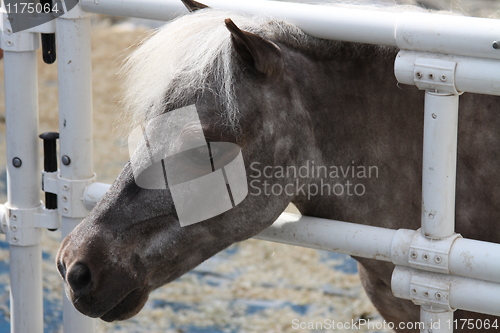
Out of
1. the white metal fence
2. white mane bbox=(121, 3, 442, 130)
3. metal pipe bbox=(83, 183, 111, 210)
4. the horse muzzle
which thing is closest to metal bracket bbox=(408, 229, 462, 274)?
the white metal fence

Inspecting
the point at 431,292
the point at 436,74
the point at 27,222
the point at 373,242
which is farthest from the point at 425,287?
the point at 27,222

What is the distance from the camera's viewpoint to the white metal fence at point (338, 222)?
0.97m

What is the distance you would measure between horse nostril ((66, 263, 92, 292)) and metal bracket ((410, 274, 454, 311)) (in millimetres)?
552

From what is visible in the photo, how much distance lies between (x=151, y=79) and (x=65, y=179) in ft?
1.44

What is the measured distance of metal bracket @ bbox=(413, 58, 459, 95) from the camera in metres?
0.97

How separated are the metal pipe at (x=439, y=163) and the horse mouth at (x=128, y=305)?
0.52 meters

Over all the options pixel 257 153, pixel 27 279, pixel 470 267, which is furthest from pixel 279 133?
pixel 27 279

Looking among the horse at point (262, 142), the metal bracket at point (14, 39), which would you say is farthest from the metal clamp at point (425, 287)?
the metal bracket at point (14, 39)

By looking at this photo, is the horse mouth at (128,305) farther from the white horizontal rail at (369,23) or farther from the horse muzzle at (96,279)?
the white horizontal rail at (369,23)

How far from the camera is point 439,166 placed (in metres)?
1.01

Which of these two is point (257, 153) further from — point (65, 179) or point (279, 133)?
point (65, 179)

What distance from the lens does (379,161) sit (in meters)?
1.30

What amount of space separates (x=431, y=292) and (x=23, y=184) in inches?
38.7

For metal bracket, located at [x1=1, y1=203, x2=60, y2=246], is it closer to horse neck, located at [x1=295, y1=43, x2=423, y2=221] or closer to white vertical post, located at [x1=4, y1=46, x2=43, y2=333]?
white vertical post, located at [x1=4, y1=46, x2=43, y2=333]
